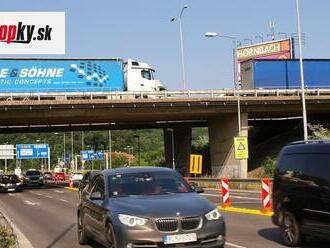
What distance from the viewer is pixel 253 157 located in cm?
5994

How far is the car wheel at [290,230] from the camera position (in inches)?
442

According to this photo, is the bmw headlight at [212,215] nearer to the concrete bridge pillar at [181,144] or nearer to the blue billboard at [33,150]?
the concrete bridge pillar at [181,144]

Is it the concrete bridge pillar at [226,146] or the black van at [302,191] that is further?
the concrete bridge pillar at [226,146]

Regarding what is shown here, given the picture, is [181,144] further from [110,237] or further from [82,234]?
[110,237]

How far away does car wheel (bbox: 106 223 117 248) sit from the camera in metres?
9.77

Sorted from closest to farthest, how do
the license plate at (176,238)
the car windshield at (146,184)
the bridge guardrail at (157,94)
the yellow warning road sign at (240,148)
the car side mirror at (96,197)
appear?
1. the license plate at (176,238)
2. the car windshield at (146,184)
3. the car side mirror at (96,197)
4. the yellow warning road sign at (240,148)
5. the bridge guardrail at (157,94)

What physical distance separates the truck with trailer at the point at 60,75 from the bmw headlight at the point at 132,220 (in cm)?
3842

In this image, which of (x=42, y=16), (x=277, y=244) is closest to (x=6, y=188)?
(x=42, y=16)

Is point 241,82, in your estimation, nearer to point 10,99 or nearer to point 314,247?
point 10,99

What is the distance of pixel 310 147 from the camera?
10945 millimetres

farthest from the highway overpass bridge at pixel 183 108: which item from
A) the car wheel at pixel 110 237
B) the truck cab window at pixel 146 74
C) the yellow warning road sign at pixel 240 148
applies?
the car wheel at pixel 110 237

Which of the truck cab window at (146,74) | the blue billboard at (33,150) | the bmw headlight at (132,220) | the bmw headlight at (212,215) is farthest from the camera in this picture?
the blue billboard at (33,150)

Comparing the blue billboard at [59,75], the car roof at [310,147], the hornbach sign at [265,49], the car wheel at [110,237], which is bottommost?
the car wheel at [110,237]

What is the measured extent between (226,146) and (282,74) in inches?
312
